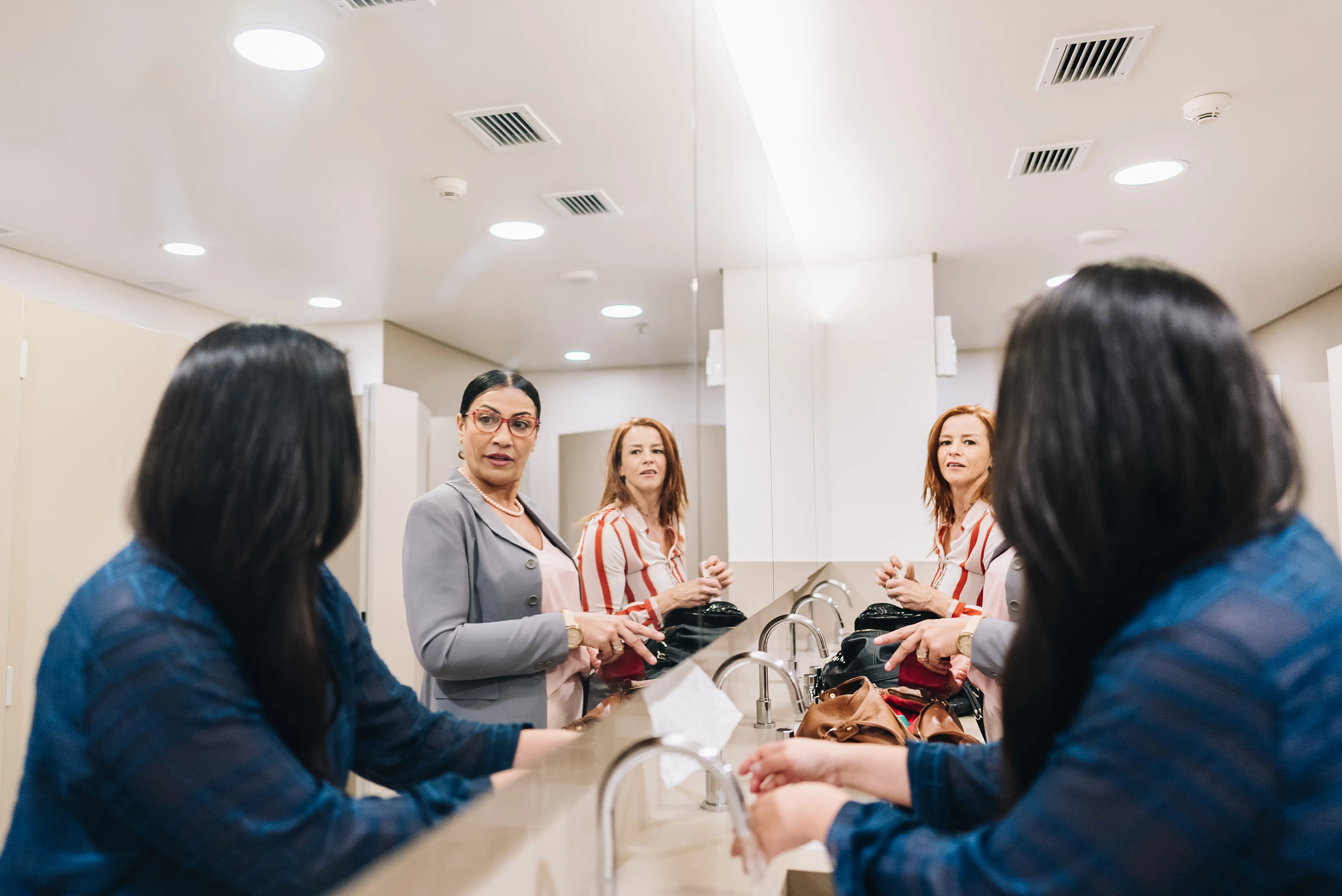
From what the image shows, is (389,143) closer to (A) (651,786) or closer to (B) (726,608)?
A: (A) (651,786)

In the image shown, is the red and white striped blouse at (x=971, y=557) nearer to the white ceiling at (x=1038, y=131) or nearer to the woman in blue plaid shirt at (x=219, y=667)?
the white ceiling at (x=1038, y=131)

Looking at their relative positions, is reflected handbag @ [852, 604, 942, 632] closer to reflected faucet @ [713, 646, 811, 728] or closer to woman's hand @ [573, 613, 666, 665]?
reflected faucet @ [713, 646, 811, 728]

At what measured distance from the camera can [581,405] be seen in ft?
3.34

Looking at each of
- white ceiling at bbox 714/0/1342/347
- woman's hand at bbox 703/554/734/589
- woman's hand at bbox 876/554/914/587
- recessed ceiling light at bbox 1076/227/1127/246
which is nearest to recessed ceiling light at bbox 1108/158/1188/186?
white ceiling at bbox 714/0/1342/347

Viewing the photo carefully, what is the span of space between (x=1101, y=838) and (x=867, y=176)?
3064mm

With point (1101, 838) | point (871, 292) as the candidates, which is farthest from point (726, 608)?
point (871, 292)

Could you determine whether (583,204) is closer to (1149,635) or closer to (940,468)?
(1149,635)

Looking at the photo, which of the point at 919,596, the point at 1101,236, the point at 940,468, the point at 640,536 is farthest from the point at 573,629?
the point at 1101,236

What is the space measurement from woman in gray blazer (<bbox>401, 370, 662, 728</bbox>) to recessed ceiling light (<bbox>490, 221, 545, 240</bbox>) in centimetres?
15

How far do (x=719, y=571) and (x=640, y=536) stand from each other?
0.66 metres

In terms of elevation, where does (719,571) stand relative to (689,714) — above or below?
above

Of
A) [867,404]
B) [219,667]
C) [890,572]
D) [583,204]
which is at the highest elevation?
[867,404]

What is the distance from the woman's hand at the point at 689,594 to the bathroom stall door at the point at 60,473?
119 centimetres

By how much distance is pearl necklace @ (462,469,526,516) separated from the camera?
797 millimetres
